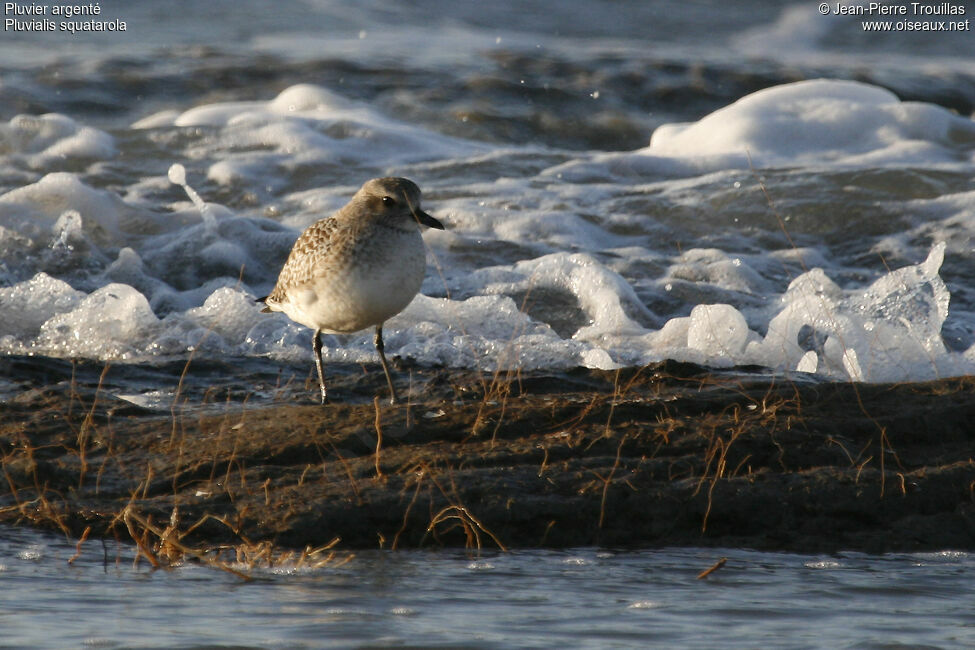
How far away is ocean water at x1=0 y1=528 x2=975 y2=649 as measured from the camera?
3881 mm

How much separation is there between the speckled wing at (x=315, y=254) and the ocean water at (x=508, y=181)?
29.5 inches

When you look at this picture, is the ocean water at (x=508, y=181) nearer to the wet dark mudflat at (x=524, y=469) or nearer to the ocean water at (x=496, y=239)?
the ocean water at (x=496, y=239)

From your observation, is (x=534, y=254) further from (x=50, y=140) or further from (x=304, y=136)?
(x=50, y=140)

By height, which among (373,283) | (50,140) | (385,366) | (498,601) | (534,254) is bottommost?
(498,601)

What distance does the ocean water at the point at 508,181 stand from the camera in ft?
27.8

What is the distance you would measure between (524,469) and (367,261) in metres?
1.51

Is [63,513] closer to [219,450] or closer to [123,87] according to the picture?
[219,450]

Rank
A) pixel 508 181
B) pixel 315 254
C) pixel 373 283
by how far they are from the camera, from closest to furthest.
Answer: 1. pixel 373 283
2. pixel 315 254
3. pixel 508 181

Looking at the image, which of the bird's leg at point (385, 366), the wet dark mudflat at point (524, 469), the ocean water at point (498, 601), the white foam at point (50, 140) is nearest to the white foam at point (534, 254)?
the white foam at point (50, 140)

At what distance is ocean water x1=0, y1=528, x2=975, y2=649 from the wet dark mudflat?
0.17 m

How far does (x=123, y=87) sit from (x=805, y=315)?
12022 millimetres

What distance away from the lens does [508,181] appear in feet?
42.5

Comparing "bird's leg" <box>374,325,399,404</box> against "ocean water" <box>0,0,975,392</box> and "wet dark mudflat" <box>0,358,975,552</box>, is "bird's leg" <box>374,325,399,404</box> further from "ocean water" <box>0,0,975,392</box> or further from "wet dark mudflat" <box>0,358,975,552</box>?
"ocean water" <box>0,0,975,392</box>

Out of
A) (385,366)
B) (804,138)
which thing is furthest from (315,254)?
(804,138)
